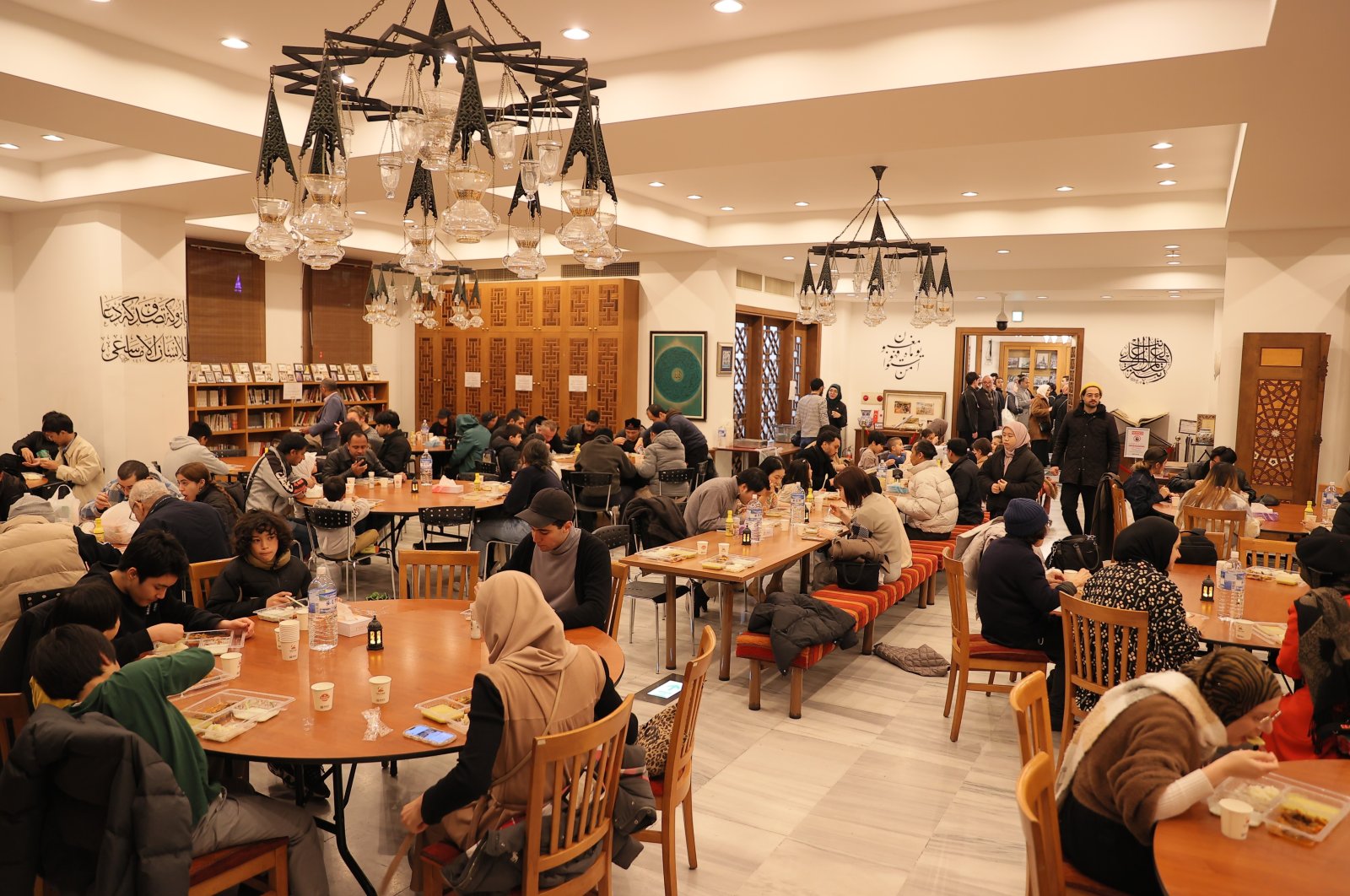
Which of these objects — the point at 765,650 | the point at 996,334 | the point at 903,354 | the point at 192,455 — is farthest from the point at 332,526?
the point at 996,334

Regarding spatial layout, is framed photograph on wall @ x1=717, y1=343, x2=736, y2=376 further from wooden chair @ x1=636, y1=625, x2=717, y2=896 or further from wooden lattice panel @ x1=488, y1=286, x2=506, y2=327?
wooden chair @ x1=636, y1=625, x2=717, y2=896

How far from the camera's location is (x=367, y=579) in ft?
25.6

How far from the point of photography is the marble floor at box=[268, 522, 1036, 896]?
3.48 m

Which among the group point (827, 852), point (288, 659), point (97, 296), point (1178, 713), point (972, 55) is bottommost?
point (827, 852)

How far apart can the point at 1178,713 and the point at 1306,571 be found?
115 inches

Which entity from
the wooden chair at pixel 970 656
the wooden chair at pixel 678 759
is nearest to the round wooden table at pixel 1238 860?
the wooden chair at pixel 678 759

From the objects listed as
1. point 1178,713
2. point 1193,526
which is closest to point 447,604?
point 1178,713

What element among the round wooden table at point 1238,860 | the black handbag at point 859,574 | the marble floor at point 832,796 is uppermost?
the round wooden table at point 1238,860

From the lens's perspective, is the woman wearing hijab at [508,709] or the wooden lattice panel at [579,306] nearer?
the woman wearing hijab at [508,709]

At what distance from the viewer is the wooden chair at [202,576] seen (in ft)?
14.1

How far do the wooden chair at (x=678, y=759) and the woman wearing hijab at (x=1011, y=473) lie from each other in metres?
5.76

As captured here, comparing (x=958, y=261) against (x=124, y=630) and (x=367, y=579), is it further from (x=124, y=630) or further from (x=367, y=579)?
(x=124, y=630)

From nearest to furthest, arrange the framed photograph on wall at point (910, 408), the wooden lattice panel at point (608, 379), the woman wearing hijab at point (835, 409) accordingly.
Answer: the wooden lattice panel at point (608, 379)
the woman wearing hijab at point (835, 409)
the framed photograph on wall at point (910, 408)

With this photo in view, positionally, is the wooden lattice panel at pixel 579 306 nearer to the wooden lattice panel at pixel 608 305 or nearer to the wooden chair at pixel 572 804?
the wooden lattice panel at pixel 608 305
